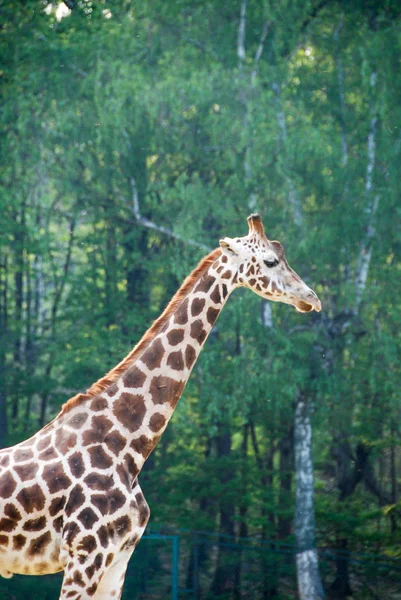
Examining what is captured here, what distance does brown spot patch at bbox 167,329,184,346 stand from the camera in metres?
4.89

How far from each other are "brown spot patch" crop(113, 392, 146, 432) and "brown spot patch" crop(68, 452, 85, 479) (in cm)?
32

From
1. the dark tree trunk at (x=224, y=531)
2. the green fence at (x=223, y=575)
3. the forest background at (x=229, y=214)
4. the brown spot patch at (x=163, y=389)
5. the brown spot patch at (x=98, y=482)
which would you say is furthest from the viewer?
the forest background at (x=229, y=214)

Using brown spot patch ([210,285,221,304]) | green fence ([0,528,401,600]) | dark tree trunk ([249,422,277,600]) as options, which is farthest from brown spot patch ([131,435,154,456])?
dark tree trunk ([249,422,277,600])

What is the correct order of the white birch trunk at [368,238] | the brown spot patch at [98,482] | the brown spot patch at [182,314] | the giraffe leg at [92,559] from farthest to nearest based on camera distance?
the white birch trunk at [368,238]
the brown spot patch at [182,314]
the brown spot patch at [98,482]
the giraffe leg at [92,559]

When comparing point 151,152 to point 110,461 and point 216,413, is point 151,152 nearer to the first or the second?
point 216,413

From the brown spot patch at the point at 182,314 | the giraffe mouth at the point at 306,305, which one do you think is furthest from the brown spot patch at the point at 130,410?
the giraffe mouth at the point at 306,305

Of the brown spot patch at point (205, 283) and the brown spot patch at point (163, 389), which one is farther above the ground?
the brown spot patch at point (205, 283)

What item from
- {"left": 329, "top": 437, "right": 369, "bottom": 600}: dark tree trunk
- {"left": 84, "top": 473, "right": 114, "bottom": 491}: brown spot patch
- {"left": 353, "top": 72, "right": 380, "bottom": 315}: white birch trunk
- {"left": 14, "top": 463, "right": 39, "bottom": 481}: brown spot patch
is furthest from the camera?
{"left": 329, "top": 437, "right": 369, "bottom": 600}: dark tree trunk

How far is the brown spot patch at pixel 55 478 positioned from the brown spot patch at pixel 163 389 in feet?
2.12

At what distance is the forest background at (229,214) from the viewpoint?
13984 millimetres

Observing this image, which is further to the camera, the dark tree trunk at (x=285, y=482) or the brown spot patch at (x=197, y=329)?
the dark tree trunk at (x=285, y=482)

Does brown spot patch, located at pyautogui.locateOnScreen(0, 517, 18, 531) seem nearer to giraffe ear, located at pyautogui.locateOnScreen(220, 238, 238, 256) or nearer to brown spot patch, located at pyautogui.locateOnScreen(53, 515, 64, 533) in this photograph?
brown spot patch, located at pyautogui.locateOnScreen(53, 515, 64, 533)

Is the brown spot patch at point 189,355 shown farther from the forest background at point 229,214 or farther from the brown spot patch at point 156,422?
the forest background at point 229,214

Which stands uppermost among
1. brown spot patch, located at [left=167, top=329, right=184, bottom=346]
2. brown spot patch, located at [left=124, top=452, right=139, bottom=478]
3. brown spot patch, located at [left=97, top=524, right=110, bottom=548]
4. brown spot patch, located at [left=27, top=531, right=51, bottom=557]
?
brown spot patch, located at [left=167, top=329, right=184, bottom=346]
